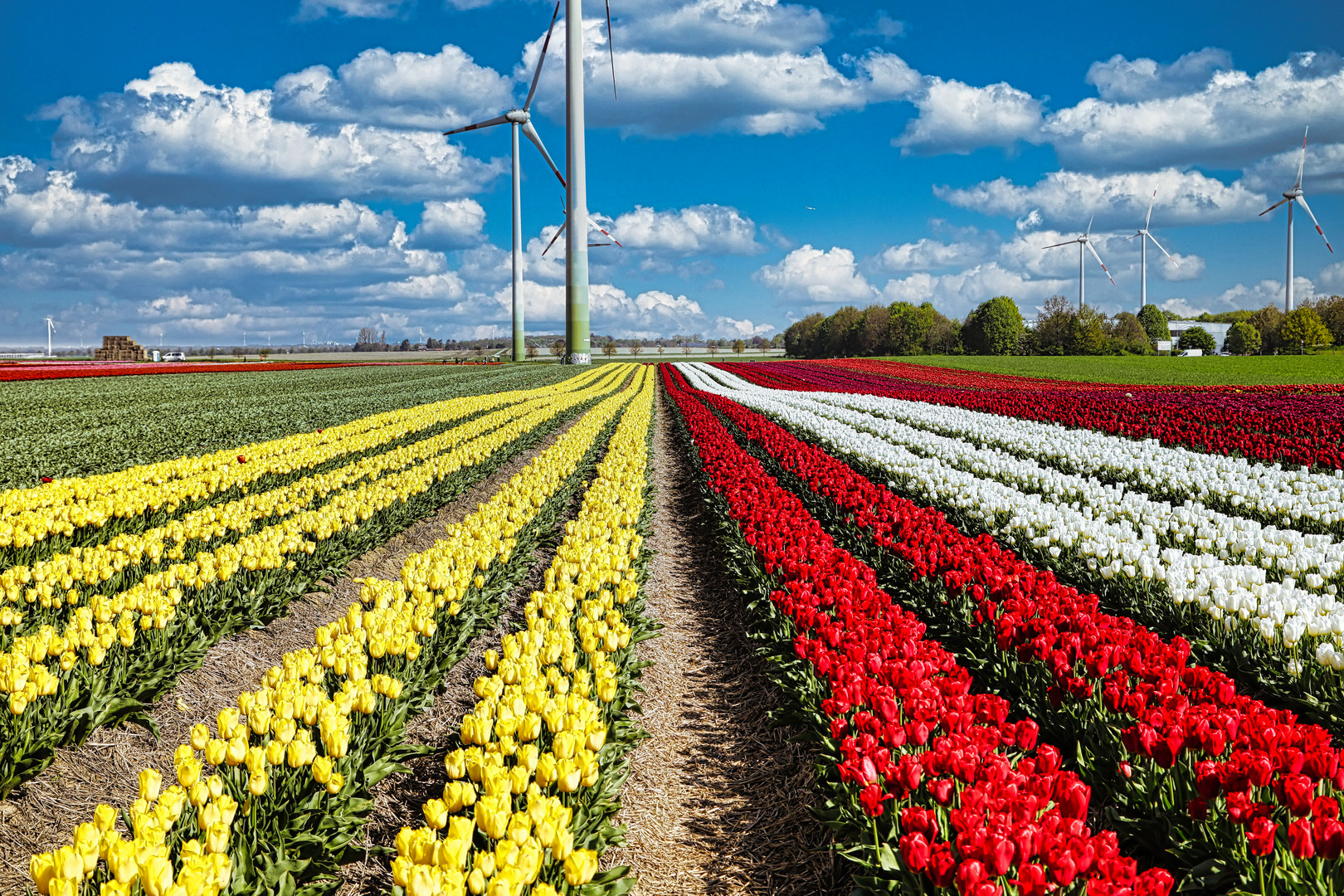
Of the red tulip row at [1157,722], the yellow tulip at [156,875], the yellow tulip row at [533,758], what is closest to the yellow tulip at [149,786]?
the yellow tulip at [156,875]

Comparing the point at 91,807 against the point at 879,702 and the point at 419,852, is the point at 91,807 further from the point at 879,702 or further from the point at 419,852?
the point at 879,702

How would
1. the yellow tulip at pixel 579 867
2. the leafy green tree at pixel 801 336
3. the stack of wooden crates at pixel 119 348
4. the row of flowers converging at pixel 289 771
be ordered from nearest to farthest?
1. the row of flowers converging at pixel 289 771
2. the yellow tulip at pixel 579 867
3. the stack of wooden crates at pixel 119 348
4. the leafy green tree at pixel 801 336

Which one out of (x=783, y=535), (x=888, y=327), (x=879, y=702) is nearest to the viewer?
(x=879, y=702)

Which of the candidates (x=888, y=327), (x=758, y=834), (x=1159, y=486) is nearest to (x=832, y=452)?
(x=1159, y=486)

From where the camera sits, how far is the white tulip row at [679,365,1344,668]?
17.7 ft

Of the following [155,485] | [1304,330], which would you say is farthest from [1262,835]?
[1304,330]

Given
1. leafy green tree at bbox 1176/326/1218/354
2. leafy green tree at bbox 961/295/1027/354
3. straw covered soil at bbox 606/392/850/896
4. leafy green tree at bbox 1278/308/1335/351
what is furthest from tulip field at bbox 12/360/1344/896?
leafy green tree at bbox 1176/326/1218/354

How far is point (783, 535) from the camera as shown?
341 inches

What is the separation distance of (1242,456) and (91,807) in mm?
18575

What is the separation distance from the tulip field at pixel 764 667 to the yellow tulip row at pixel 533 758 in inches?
1.0

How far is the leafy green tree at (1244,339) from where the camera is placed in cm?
11494

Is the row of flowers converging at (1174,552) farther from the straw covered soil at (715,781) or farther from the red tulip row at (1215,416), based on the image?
the straw covered soil at (715,781)

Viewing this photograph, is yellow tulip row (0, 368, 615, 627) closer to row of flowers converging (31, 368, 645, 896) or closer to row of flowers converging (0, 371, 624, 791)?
row of flowers converging (0, 371, 624, 791)

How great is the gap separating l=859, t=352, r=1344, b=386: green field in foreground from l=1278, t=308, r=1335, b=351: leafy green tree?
1421 inches
